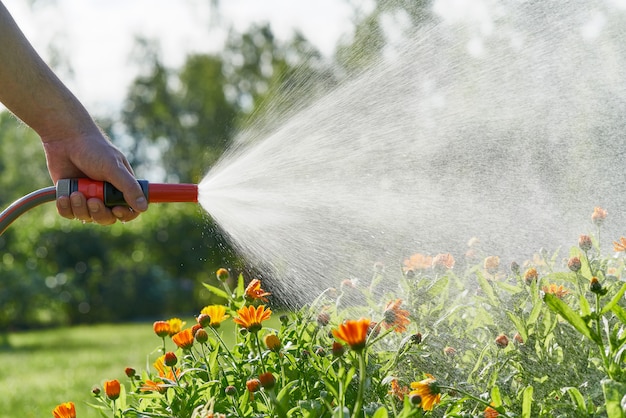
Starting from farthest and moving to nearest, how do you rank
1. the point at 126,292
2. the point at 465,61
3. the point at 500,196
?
the point at 126,292, the point at 465,61, the point at 500,196

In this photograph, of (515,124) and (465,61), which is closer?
(515,124)

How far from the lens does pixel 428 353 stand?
1691mm

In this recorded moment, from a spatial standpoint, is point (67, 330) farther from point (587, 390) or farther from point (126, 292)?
point (587, 390)

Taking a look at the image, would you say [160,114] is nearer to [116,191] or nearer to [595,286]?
[116,191]

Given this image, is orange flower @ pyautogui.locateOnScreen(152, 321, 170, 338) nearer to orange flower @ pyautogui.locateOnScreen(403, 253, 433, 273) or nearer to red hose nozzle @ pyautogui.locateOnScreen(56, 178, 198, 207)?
red hose nozzle @ pyautogui.locateOnScreen(56, 178, 198, 207)

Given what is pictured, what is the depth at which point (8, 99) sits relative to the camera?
6.27 feet

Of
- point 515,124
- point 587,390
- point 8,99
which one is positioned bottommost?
point 587,390

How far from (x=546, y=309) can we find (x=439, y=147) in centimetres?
90

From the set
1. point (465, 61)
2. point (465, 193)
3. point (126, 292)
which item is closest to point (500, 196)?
point (465, 193)

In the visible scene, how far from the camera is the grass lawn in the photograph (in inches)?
191

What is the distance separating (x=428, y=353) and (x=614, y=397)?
22.0 inches

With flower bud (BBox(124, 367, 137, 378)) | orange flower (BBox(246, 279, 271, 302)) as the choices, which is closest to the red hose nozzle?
orange flower (BBox(246, 279, 271, 302))

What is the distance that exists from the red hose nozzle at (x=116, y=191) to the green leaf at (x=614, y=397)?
3.56ft

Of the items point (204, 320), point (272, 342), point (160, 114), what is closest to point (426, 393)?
point (272, 342)
